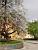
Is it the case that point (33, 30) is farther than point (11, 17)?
Yes

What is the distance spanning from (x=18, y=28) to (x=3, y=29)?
1412 millimetres

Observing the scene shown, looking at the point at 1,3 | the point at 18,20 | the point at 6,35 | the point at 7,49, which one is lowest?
the point at 7,49

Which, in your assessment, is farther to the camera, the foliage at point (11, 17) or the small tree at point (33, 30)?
the small tree at point (33, 30)

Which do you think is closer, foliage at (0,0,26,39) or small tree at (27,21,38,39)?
foliage at (0,0,26,39)

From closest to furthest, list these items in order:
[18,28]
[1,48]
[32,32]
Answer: [1,48] → [18,28] → [32,32]

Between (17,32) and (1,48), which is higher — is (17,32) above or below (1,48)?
above

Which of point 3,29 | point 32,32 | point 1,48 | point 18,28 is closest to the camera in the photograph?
point 1,48

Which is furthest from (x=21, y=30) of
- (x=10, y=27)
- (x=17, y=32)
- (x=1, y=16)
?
(x=1, y=16)

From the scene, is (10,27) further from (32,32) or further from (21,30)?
(32,32)

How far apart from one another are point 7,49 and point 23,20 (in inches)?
129

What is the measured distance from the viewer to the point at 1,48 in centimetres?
1192

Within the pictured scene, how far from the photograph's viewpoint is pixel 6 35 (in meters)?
14.3

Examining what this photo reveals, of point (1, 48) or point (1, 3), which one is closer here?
point (1, 48)

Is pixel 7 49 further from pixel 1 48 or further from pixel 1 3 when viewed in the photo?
pixel 1 3
